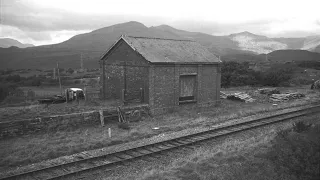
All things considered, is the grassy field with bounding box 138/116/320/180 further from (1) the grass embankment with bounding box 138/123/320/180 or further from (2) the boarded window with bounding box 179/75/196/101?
(2) the boarded window with bounding box 179/75/196/101

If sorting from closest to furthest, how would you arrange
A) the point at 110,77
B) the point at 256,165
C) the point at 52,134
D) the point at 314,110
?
the point at 256,165 < the point at 52,134 < the point at 314,110 < the point at 110,77

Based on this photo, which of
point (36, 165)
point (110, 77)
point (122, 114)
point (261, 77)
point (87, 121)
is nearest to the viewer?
point (36, 165)

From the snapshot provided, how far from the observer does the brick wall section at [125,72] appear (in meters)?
20.3

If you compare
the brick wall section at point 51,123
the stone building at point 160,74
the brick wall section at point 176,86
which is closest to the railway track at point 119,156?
the brick wall section at point 51,123

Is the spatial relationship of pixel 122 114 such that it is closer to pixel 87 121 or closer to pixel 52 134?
pixel 87 121

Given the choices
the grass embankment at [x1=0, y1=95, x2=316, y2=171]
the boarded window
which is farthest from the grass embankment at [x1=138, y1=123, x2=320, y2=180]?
the boarded window

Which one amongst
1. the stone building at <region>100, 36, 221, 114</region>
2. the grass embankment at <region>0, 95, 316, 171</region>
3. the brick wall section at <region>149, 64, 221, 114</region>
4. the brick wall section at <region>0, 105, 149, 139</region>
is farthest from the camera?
the stone building at <region>100, 36, 221, 114</region>

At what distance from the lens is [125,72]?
71.5 ft

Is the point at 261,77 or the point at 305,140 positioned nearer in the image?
the point at 305,140

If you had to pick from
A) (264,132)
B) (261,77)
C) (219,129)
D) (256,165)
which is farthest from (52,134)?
(261,77)

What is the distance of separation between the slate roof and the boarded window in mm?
1371

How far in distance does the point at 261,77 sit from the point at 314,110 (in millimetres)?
23809

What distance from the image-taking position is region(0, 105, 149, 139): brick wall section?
14.0m

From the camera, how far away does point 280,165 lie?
841 centimetres
